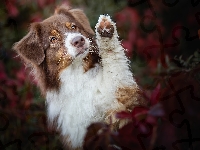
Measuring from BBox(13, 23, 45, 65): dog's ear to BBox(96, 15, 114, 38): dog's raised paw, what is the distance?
486 mm

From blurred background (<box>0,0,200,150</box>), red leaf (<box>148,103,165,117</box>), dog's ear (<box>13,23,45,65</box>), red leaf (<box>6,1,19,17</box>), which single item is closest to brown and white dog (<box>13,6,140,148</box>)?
dog's ear (<box>13,23,45,65</box>)

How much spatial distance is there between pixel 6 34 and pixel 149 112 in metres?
3.10

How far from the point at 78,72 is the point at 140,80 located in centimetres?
121

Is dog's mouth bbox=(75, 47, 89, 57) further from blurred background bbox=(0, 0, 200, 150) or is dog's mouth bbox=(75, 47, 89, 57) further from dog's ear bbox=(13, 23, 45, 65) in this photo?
blurred background bbox=(0, 0, 200, 150)

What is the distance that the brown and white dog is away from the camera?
2.71m

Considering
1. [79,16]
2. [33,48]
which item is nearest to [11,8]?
[79,16]

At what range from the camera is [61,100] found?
2.89 m

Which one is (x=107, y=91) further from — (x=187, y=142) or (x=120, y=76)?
(x=187, y=142)

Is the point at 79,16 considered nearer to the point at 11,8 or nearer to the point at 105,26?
the point at 105,26

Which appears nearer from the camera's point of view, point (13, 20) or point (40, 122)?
point (40, 122)

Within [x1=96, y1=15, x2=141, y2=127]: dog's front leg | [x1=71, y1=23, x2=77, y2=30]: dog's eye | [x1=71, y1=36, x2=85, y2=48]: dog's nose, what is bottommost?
[x1=96, y1=15, x2=141, y2=127]: dog's front leg

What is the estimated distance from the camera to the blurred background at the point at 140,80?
80.0 inches

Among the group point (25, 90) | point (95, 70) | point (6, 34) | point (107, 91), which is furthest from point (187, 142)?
point (6, 34)

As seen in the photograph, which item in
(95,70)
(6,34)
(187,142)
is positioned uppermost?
(6,34)
